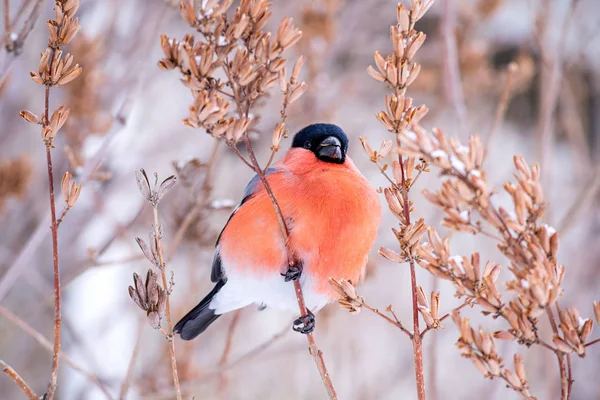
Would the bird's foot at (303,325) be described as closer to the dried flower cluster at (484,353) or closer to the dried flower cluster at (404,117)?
the dried flower cluster at (404,117)

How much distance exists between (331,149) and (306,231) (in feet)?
0.91

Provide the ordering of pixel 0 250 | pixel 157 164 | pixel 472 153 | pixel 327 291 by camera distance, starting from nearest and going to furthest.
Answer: pixel 472 153 → pixel 327 291 → pixel 0 250 → pixel 157 164

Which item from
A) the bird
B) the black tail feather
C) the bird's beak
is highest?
the bird's beak

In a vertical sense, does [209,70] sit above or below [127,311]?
below

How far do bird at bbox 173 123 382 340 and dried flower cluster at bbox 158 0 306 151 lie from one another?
49 cm

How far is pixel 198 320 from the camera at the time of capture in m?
1.67

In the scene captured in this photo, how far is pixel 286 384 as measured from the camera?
382 cm

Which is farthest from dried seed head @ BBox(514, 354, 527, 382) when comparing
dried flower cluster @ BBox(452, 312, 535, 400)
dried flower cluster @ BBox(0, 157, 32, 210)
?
dried flower cluster @ BBox(0, 157, 32, 210)

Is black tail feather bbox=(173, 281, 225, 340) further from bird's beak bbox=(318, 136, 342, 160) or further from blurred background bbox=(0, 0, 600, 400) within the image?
bird's beak bbox=(318, 136, 342, 160)

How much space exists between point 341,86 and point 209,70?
2.07 metres

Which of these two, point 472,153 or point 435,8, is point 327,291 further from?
point 435,8

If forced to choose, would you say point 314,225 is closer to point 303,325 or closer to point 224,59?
point 303,325

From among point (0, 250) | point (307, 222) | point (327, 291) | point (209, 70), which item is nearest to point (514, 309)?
point (209, 70)

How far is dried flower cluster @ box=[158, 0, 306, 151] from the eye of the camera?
805 millimetres
